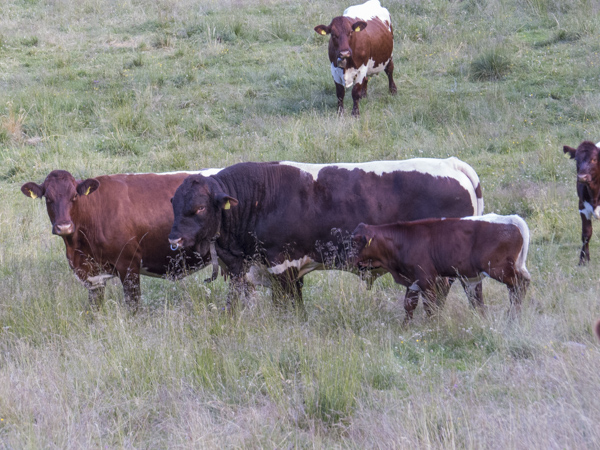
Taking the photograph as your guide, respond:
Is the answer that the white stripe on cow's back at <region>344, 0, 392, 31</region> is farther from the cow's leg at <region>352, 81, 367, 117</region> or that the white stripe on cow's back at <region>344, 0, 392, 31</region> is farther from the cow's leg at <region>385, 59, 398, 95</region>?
the cow's leg at <region>352, 81, 367, 117</region>

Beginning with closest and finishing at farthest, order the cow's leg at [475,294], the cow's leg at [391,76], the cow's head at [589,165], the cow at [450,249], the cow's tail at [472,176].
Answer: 1. the cow at [450,249]
2. the cow's leg at [475,294]
3. the cow's tail at [472,176]
4. the cow's head at [589,165]
5. the cow's leg at [391,76]

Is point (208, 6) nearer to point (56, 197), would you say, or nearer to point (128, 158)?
point (128, 158)

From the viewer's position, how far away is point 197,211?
612 cm

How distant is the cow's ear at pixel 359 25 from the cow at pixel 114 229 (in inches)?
271

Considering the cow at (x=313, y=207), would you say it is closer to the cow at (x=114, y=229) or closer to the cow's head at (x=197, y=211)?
the cow's head at (x=197, y=211)

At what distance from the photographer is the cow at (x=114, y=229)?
654 centimetres

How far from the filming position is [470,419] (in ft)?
12.9

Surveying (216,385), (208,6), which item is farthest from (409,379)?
(208,6)

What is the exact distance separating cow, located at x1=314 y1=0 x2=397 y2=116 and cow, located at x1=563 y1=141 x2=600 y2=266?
550cm

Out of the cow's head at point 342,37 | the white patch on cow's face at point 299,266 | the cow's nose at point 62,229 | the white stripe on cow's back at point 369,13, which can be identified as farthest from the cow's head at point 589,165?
the white stripe on cow's back at point 369,13

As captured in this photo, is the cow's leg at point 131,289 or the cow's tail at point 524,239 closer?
the cow's tail at point 524,239

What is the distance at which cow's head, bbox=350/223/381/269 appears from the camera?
5934 mm

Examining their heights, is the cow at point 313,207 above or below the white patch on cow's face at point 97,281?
above

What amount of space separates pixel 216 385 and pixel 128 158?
23.8 feet
